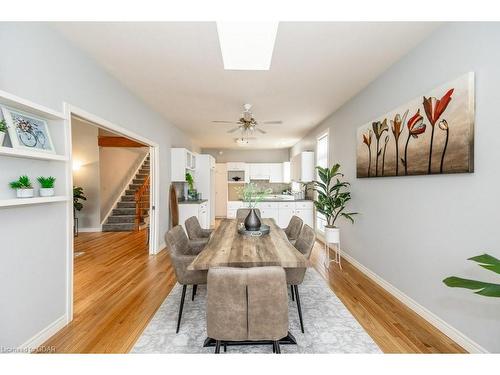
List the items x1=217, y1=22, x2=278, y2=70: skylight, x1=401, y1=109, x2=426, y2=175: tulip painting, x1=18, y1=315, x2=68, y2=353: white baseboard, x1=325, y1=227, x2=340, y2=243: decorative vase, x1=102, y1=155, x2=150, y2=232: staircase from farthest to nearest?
1. x1=102, y1=155, x2=150, y2=232: staircase
2. x1=325, y1=227, x2=340, y2=243: decorative vase
3. x1=401, y1=109, x2=426, y2=175: tulip painting
4. x1=217, y1=22, x2=278, y2=70: skylight
5. x1=18, y1=315, x2=68, y2=353: white baseboard

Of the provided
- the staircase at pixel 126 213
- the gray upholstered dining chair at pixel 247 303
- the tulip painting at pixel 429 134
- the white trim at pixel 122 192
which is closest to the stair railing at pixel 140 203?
the staircase at pixel 126 213

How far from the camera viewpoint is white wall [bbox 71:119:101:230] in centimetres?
611

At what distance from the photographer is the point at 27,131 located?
1.74 metres

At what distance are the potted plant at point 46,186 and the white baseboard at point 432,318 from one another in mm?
3507

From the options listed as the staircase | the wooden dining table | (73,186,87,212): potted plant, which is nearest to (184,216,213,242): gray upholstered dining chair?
the wooden dining table

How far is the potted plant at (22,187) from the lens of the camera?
1.64 meters

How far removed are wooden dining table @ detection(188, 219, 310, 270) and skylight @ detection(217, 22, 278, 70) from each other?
1953 mm

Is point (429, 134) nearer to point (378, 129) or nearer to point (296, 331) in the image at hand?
point (378, 129)

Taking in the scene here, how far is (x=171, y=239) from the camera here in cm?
229

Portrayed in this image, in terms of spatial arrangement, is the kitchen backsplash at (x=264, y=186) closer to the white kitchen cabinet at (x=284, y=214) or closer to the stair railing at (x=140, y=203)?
the white kitchen cabinet at (x=284, y=214)

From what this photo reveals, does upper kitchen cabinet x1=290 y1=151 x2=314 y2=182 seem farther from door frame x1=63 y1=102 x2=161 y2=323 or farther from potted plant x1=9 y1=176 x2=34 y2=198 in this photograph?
potted plant x1=9 y1=176 x2=34 y2=198

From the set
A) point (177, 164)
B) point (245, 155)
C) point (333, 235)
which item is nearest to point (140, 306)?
point (333, 235)

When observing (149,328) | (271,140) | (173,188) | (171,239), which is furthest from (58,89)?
(271,140)
